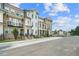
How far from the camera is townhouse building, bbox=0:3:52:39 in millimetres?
9642

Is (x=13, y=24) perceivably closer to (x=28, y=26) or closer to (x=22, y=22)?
(x=22, y=22)

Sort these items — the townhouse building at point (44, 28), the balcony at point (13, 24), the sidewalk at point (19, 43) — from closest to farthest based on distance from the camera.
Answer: the sidewalk at point (19, 43), the balcony at point (13, 24), the townhouse building at point (44, 28)

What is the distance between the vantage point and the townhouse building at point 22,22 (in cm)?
964

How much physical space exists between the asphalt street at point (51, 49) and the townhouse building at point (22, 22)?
2.31 ft

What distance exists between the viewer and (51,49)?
355 inches

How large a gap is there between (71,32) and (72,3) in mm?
1342

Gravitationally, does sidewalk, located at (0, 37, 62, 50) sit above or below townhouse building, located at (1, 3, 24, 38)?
below

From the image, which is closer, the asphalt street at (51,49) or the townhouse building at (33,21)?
the asphalt street at (51,49)

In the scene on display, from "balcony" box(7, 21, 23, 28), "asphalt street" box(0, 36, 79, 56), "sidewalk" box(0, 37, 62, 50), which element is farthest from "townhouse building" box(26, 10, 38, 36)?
"asphalt street" box(0, 36, 79, 56)

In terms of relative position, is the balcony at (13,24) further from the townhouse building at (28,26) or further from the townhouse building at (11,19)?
the townhouse building at (28,26)

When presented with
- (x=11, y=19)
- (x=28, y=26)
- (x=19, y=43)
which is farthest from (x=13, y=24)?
(x=19, y=43)

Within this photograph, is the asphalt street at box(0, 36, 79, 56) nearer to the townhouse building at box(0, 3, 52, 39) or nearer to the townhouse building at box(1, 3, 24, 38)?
the townhouse building at box(0, 3, 52, 39)

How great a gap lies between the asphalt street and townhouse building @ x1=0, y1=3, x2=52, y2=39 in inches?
27.8

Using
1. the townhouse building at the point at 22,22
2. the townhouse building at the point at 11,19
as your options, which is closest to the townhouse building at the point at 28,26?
the townhouse building at the point at 22,22
